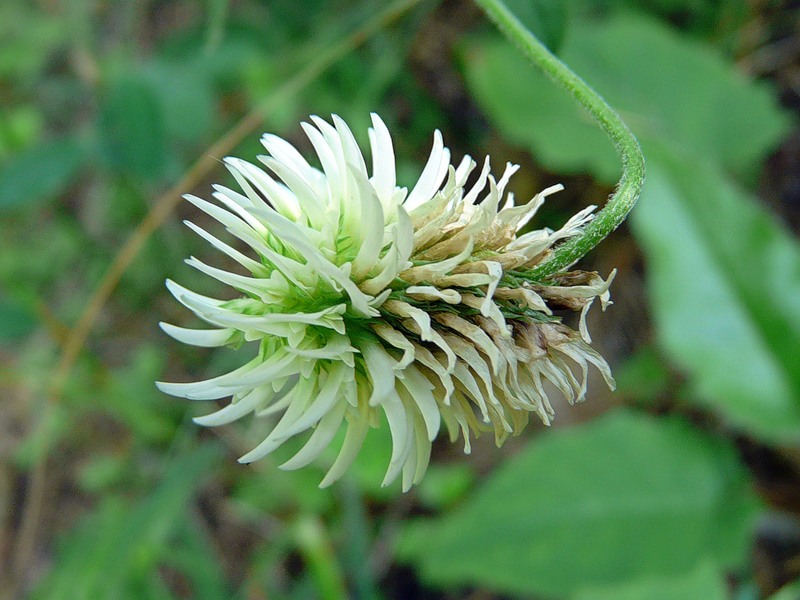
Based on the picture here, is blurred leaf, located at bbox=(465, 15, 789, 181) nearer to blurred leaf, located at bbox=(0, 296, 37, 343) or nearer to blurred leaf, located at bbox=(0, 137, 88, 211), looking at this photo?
blurred leaf, located at bbox=(0, 137, 88, 211)

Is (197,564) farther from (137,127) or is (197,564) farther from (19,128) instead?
(19,128)

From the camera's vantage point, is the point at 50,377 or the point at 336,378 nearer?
the point at 336,378

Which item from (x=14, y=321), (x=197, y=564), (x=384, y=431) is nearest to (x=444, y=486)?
(x=384, y=431)

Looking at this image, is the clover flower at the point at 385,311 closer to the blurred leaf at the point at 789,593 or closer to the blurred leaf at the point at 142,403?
the blurred leaf at the point at 789,593

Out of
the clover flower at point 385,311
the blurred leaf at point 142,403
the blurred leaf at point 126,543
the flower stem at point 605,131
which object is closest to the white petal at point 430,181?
the clover flower at point 385,311

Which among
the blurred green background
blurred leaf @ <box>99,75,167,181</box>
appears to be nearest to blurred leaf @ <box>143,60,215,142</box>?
the blurred green background

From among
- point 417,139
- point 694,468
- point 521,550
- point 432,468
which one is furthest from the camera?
point 417,139

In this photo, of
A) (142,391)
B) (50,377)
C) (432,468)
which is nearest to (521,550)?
(432,468)

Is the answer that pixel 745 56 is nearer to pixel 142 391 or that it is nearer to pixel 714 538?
pixel 714 538
